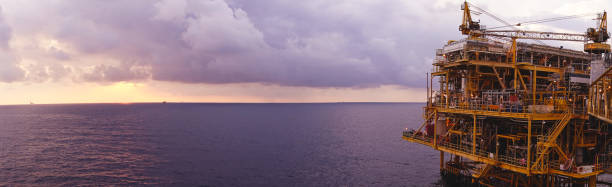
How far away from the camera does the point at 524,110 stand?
28625mm

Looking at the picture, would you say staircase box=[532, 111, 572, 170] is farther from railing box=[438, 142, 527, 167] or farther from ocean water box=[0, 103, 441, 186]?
ocean water box=[0, 103, 441, 186]

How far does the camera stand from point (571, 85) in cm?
3262

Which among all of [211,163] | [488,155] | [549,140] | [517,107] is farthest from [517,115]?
[211,163]

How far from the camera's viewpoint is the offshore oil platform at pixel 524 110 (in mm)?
28938

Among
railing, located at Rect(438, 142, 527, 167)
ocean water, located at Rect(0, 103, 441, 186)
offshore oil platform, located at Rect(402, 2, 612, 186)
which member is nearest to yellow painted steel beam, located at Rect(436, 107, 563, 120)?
offshore oil platform, located at Rect(402, 2, 612, 186)

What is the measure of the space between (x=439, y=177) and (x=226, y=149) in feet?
167

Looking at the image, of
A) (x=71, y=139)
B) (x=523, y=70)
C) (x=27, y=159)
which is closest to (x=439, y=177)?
(x=523, y=70)

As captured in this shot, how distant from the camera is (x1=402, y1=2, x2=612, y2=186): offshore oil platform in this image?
2894 cm

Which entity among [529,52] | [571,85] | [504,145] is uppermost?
[529,52]

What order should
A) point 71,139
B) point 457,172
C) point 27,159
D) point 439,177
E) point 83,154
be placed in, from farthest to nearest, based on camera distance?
point 71,139 → point 83,154 → point 27,159 → point 439,177 → point 457,172

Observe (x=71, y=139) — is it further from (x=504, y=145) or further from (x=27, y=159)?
(x=504, y=145)

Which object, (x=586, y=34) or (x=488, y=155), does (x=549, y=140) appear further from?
(x=586, y=34)

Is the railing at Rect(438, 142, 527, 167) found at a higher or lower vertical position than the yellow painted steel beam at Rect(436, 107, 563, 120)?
lower

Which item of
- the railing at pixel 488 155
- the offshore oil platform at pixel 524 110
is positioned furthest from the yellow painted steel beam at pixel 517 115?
the railing at pixel 488 155
